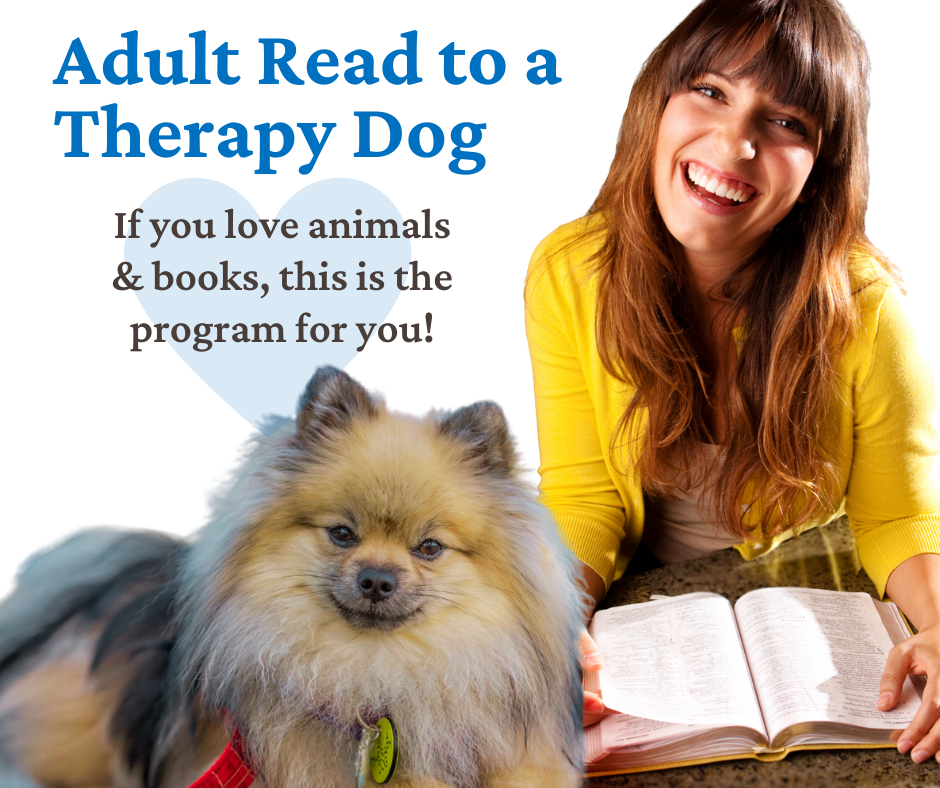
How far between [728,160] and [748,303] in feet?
1.08

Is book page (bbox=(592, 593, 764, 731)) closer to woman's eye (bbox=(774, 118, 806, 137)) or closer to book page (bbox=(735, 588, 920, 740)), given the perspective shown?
book page (bbox=(735, 588, 920, 740))

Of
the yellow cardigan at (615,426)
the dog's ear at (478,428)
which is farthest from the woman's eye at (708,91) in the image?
the dog's ear at (478,428)

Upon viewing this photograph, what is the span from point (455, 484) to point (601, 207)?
35.2 inches

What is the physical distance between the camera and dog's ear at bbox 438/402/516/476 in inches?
40.9

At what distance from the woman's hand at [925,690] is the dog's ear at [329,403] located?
896 millimetres

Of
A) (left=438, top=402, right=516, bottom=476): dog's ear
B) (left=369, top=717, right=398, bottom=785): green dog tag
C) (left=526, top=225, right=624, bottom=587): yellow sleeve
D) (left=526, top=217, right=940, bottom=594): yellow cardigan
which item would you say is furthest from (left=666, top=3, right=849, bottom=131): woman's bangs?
(left=369, top=717, right=398, bottom=785): green dog tag

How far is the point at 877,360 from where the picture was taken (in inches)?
59.7

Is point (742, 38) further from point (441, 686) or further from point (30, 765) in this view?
point (30, 765)

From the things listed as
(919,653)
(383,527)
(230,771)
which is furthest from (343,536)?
(919,653)

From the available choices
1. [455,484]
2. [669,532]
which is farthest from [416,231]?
[455,484]

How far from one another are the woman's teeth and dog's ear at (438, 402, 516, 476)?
2.04 ft

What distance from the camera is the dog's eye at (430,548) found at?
96 centimetres

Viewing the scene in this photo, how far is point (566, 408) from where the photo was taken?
174cm

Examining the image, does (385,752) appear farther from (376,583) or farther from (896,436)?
(896,436)
